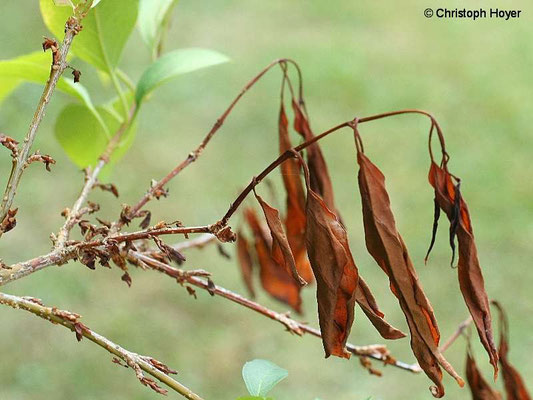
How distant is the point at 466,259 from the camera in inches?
18.2

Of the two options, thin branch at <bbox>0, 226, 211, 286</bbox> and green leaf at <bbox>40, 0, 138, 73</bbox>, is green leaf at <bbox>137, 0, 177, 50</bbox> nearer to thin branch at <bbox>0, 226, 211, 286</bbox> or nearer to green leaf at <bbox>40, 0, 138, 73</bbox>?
green leaf at <bbox>40, 0, 138, 73</bbox>

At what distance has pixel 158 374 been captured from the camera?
0.43m

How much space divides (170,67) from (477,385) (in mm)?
359

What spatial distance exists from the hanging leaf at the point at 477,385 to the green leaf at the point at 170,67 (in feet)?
1.05

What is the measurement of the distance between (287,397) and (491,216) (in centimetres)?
110

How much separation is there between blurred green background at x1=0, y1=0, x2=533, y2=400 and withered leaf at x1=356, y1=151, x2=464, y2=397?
55.8 inches

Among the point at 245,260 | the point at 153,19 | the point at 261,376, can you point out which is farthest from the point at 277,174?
the point at 261,376

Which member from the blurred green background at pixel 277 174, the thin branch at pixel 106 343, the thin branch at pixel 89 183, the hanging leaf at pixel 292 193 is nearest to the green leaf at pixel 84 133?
the thin branch at pixel 89 183

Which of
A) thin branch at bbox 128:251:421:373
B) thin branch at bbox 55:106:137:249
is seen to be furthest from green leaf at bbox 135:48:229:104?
thin branch at bbox 128:251:421:373

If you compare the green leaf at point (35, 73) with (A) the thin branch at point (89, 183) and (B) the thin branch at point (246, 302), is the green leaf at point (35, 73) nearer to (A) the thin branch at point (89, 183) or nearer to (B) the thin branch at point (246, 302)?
(A) the thin branch at point (89, 183)

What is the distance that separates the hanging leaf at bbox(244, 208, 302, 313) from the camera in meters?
0.84

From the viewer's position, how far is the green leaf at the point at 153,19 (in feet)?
2.37

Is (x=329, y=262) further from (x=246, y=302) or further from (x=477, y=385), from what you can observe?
(x=477, y=385)

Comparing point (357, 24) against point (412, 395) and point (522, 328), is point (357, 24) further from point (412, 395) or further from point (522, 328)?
point (412, 395)
